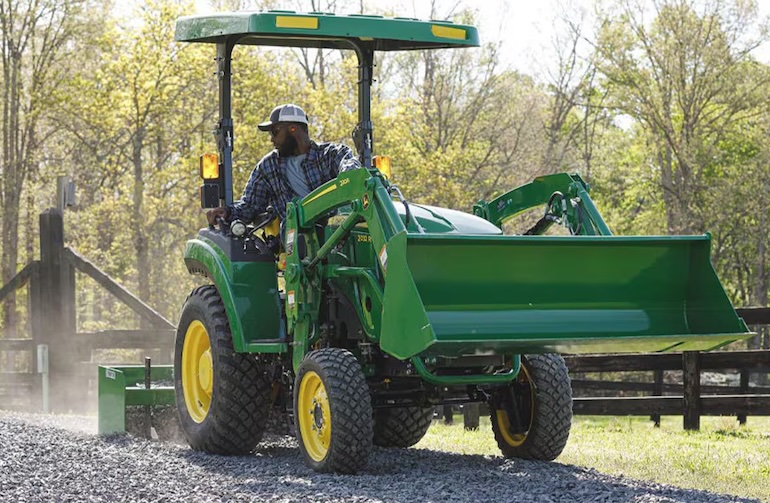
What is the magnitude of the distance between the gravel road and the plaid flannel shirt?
1.66 m

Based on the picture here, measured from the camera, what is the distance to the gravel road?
5887 millimetres

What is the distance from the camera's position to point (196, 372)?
27.9 ft

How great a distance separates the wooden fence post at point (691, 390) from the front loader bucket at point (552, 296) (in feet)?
12.7

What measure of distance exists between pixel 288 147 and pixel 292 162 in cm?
10

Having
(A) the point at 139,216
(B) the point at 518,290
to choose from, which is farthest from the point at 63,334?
(A) the point at 139,216

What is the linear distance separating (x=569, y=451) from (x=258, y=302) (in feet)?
8.32

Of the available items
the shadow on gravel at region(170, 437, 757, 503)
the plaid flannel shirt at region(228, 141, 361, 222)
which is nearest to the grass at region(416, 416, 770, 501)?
the shadow on gravel at region(170, 437, 757, 503)

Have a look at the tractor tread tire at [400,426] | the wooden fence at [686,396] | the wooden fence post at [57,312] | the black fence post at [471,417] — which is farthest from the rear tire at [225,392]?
the wooden fence post at [57,312]

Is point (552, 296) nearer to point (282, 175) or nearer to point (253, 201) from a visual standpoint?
point (282, 175)

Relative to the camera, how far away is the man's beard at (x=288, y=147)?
7.92 m

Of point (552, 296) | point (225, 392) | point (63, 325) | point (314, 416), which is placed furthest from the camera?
point (63, 325)

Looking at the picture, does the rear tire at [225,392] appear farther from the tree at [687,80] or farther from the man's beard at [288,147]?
A: the tree at [687,80]

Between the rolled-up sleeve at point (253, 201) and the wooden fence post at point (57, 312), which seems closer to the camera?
the rolled-up sleeve at point (253, 201)

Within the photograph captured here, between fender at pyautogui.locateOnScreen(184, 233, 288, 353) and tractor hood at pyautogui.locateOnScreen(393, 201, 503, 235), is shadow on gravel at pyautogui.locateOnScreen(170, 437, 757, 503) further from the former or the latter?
tractor hood at pyautogui.locateOnScreen(393, 201, 503, 235)
